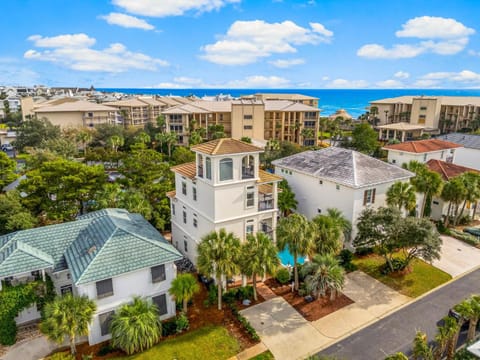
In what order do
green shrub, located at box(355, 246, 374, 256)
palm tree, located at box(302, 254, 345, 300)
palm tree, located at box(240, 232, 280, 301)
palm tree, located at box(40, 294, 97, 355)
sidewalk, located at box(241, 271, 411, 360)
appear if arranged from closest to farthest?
palm tree, located at box(40, 294, 97, 355), sidewalk, located at box(241, 271, 411, 360), palm tree, located at box(240, 232, 280, 301), palm tree, located at box(302, 254, 345, 300), green shrub, located at box(355, 246, 374, 256)

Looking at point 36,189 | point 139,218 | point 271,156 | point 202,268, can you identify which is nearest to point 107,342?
point 202,268

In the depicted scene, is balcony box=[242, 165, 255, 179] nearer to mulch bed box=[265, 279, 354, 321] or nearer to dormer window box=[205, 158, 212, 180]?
dormer window box=[205, 158, 212, 180]

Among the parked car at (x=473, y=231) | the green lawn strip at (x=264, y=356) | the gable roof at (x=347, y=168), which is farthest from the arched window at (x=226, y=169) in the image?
the parked car at (x=473, y=231)

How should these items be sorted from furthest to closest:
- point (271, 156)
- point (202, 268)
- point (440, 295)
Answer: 1. point (271, 156)
2. point (440, 295)
3. point (202, 268)

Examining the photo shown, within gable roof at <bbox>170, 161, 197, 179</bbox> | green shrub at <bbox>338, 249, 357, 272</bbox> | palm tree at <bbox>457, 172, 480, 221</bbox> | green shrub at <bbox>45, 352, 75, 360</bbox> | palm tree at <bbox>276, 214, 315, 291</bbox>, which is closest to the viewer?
green shrub at <bbox>45, 352, 75, 360</bbox>

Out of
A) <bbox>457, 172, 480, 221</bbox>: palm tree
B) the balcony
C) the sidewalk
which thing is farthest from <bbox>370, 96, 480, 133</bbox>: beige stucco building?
the balcony

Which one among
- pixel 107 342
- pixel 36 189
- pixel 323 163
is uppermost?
pixel 323 163

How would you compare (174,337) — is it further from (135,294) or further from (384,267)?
(384,267)
